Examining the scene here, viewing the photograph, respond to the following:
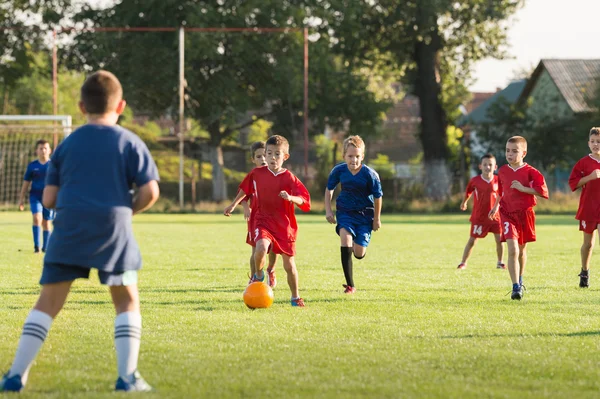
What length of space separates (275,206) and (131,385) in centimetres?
501

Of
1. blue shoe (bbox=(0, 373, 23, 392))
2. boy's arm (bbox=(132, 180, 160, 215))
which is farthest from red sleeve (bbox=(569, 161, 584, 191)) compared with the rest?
blue shoe (bbox=(0, 373, 23, 392))

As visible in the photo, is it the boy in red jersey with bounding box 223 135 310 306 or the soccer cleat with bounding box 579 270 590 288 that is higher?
the boy in red jersey with bounding box 223 135 310 306

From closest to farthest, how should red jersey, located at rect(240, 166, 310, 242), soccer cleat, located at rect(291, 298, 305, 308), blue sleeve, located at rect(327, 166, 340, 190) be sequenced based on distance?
soccer cleat, located at rect(291, 298, 305, 308), red jersey, located at rect(240, 166, 310, 242), blue sleeve, located at rect(327, 166, 340, 190)

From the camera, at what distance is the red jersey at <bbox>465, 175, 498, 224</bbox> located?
1551 centimetres

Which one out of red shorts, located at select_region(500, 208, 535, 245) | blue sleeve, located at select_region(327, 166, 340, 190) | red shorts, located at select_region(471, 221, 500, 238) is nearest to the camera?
red shorts, located at select_region(500, 208, 535, 245)

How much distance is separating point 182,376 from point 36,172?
11.6m

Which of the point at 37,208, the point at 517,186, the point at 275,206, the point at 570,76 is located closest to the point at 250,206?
the point at 275,206

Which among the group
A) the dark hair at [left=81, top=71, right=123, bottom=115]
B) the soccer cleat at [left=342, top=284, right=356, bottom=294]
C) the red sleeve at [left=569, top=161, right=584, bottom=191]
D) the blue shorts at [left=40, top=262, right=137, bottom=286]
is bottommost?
the soccer cleat at [left=342, top=284, right=356, bottom=294]

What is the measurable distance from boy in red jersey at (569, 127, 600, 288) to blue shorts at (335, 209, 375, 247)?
229 cm

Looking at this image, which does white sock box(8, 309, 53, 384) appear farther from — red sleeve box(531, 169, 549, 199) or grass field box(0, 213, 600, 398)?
red sleeve box(531, 169, 549, 199)

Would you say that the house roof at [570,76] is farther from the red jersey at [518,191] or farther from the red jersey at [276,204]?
the red jersey at [276,204]

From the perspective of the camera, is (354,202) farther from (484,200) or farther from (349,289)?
(484,200)

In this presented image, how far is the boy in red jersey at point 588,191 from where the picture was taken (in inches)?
454

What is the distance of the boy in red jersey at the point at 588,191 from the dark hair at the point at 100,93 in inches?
278
